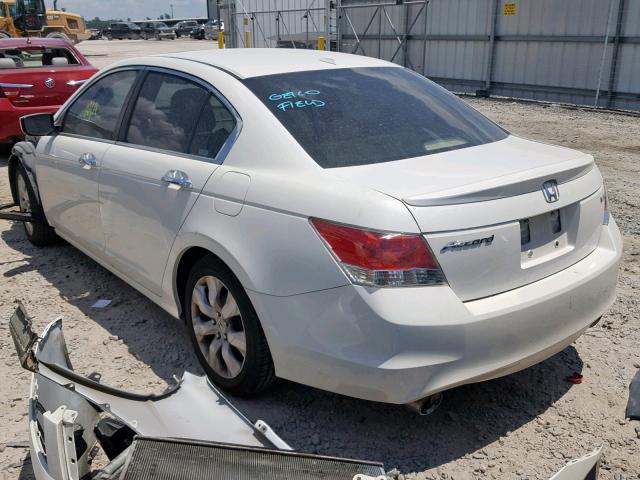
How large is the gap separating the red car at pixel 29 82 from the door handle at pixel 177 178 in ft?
19.7

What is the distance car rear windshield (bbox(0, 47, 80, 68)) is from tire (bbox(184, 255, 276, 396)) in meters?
7.19

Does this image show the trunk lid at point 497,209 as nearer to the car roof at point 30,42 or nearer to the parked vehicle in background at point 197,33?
the car roof at point 30,42

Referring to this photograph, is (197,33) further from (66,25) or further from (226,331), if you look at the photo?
(226,331)

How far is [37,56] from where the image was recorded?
9641 mm

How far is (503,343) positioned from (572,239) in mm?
689

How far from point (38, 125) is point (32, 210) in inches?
37.6

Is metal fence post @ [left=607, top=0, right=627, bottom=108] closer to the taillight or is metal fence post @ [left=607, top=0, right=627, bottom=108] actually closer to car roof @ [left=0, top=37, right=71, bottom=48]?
car roof @ [left=0, top=37, right=71, bottom=48]

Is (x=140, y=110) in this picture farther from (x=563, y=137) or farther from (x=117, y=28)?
(x=117, y=28)

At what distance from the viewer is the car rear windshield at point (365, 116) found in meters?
3.10

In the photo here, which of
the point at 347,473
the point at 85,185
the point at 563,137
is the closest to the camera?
the point at 347,473

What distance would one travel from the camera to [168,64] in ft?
12.8

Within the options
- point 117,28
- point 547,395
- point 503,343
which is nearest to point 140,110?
point 503,343

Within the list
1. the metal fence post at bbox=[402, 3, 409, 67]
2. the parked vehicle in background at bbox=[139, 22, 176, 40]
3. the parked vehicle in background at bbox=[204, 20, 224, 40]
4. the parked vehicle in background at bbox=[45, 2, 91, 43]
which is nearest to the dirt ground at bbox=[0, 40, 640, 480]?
Result: the metal fence post at bbox=[402, 3, 409, 67]

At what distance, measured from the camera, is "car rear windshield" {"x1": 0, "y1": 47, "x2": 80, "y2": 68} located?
916 cm
